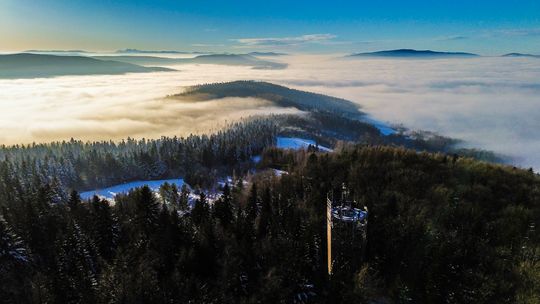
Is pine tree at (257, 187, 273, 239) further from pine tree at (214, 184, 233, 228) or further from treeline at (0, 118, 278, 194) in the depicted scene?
treeline at (0, 118, 278, 194)

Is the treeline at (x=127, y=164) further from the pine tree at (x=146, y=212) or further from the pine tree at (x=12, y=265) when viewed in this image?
the pine tree at (x=12, y=265)

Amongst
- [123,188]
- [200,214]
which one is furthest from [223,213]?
[123,188]

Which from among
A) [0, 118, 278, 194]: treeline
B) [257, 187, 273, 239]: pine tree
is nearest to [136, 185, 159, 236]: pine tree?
[257, 187, 273, 239]: pine tree

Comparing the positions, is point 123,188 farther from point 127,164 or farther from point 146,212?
point 146,212

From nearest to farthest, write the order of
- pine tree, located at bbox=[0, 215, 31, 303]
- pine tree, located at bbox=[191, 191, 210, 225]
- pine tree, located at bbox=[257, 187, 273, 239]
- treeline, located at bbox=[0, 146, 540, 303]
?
treeline, located at bbox=[0, 146, 540, 303]
pine tree, located at bbox=[0, 215, 31, 303]
pine tree, located at bbox=[257, 187, 273, 239]
pine tree, located at bbox=[191, 191, 210, 225]

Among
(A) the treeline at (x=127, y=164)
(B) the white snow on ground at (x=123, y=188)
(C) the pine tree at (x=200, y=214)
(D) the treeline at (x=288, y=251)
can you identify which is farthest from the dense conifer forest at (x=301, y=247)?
(A) the treeline at (x=127, y=164)

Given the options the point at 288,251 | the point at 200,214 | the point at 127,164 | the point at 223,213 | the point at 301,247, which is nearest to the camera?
the point at 288,251

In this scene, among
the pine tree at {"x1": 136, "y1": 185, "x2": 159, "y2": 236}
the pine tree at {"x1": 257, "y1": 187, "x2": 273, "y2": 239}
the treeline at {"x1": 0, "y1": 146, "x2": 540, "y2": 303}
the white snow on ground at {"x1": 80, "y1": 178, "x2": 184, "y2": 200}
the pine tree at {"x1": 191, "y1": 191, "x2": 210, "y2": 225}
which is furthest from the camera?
the white snow on ground at {"x1": 80, "y1": 178, "x2": 184, "y2": 200}

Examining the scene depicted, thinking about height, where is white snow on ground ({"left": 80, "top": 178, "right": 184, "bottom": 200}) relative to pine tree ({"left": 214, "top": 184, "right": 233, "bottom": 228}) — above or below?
below
